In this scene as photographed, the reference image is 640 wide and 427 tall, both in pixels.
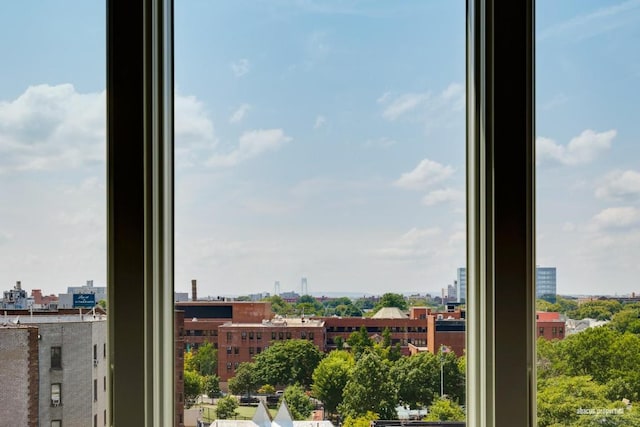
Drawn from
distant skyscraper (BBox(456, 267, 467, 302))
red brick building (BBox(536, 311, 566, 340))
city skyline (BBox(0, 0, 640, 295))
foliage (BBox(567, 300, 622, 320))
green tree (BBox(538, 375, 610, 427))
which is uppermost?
city skyline (BBox(0, 0, 640, 295))

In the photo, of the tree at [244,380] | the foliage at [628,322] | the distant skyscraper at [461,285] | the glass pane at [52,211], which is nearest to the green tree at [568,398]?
the foliage at [628,322]

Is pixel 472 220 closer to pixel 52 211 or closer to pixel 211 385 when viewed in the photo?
pixel 211 385

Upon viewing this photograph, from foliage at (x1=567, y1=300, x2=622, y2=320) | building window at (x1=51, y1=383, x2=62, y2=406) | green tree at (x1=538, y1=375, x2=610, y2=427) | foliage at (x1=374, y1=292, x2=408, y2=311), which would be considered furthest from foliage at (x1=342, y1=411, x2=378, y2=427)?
building window at (x1=51, y1=383, x2=62, y2=406)

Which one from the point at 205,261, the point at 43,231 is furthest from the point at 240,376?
the point at 43,231

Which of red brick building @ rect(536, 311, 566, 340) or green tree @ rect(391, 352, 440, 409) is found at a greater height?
red brick building @ rect(536, 311, 566, 340)

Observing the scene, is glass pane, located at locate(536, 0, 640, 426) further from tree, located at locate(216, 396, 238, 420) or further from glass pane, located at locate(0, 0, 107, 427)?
glass pane, located at locate(0, 0, 107, 427)

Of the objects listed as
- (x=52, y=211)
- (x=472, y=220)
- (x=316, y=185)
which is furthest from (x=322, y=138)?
(x=52, y=211)

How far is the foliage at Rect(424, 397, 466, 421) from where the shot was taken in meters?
1.37

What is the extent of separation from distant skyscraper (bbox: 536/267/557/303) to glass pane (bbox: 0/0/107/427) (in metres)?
0.93

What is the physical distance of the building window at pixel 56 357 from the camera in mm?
1345

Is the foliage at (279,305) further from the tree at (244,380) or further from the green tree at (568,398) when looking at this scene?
the green tree at (568,398)

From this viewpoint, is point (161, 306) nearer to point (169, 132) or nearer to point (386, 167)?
point (169, 132)

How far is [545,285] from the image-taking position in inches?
53.7

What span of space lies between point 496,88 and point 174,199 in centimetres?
73
